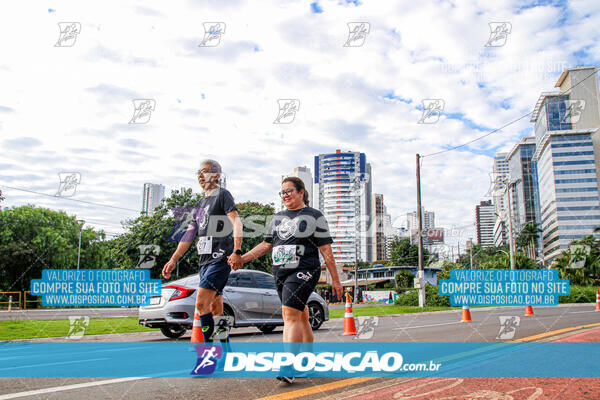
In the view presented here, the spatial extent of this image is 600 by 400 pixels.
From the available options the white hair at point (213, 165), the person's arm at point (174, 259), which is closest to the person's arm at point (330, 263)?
the white hair at point (213, 165)

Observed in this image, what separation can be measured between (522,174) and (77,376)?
211 meters

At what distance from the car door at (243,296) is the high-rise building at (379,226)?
160 m

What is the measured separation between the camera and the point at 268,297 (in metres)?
9.84

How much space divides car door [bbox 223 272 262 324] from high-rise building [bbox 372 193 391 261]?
159605mm

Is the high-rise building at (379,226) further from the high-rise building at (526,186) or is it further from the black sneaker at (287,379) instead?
the black sneaker at (287,379)

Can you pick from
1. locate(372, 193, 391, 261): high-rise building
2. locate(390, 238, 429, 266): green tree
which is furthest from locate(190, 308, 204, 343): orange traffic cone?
locate(372, 193, 391, 261): high-rise building

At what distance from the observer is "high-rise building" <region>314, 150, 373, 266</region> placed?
18875 centimetres

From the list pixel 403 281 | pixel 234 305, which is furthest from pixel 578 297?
pixel 234 305

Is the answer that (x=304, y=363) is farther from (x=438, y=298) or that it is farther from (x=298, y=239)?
(x=438, y=298)

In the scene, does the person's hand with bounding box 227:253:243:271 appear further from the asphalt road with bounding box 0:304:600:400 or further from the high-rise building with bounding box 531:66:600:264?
the high-rise building with bounding box 531:66:600:264

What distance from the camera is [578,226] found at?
5433 inches

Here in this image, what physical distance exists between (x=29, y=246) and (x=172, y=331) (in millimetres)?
38068

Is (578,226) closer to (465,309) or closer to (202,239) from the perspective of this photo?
(465,309)

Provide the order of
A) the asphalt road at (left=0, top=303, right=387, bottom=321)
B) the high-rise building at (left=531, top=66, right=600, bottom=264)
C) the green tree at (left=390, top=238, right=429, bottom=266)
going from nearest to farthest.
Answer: the asphalt road at (left=0, top=303, right=387, bottom=321), the green tree at (left=390, top=238, right=429, bottom=266), the high-rise building at (left=531, top=66, right=600, bottom=264)
